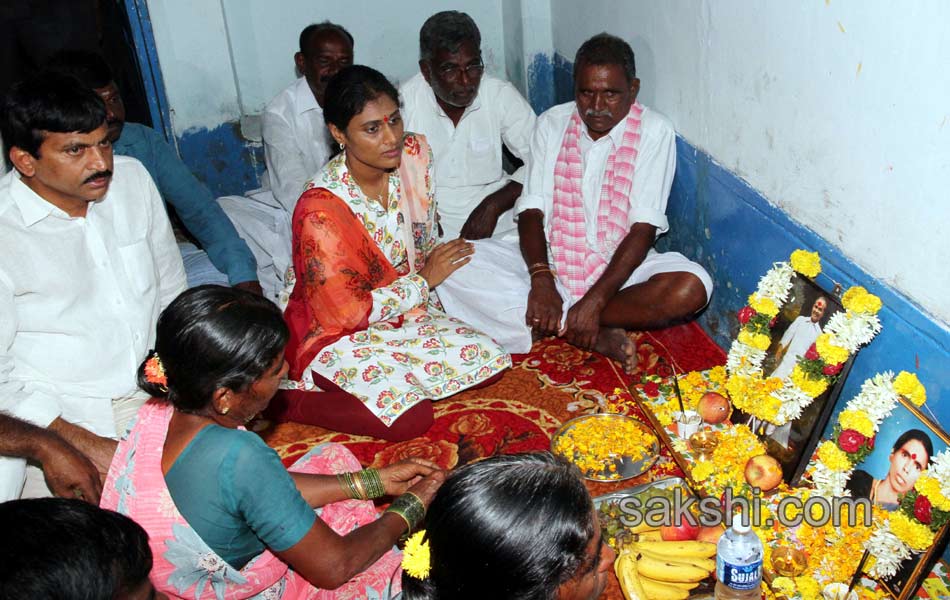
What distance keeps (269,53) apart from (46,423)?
14.6ft

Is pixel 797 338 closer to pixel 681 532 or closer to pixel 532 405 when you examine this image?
pixel 681 532

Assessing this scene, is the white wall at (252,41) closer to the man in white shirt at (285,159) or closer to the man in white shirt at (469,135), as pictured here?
the man in white shirt at (285,159)

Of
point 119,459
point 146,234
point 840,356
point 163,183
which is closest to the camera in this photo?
point 119,459

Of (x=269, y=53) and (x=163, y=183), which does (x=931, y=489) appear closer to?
(x=163, y=183)

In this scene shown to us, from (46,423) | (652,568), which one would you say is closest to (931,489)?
(652,568)

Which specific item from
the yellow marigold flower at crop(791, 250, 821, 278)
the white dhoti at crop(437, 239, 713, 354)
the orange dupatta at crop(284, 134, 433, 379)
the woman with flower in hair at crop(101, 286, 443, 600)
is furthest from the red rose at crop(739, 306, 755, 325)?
the woman with flower in hair at crop(101, 286, 443, 600)

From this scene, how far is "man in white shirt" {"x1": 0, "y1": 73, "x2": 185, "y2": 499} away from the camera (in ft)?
9.62

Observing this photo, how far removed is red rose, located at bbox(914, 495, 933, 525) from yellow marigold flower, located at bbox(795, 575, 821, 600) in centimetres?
38

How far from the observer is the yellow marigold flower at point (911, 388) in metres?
2.53

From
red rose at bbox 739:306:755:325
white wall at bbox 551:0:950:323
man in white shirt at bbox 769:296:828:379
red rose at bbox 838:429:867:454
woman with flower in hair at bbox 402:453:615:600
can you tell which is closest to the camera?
woman with flower in hair at bbox 402:453:615:600

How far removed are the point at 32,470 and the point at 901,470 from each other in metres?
3.16

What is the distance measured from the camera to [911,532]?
2.39 meters

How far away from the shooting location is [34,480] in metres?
3.16

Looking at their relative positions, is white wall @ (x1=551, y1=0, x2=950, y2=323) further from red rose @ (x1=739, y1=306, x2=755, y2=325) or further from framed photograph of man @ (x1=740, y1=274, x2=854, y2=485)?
red rose @ (x1=739, y1=306, x2=755, y2=325)
